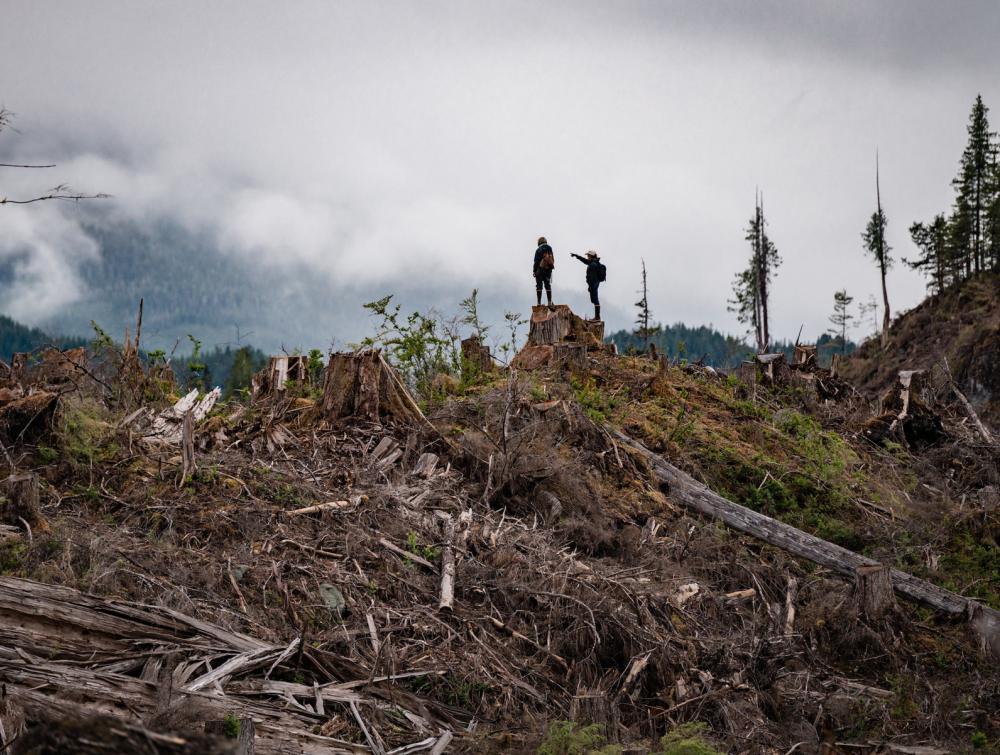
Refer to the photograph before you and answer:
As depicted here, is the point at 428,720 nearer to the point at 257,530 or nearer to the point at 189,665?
the point at 189,665

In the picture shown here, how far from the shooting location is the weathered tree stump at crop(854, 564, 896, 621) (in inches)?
300

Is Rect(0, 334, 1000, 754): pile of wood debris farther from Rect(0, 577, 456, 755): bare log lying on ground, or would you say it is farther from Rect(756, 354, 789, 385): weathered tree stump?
Rect(756, 354, 789, 385): weathered tree stump

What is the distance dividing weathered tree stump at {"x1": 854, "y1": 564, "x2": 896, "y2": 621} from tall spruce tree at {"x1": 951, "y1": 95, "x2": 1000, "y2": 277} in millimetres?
42427

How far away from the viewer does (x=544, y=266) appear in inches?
596

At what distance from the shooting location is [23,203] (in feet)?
21.6

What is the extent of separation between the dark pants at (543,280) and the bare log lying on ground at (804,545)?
18.4 ft

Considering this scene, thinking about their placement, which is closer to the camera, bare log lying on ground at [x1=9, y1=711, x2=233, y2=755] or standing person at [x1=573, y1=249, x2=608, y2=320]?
bare log lying on ground at [x1=9, y1=711, x2=233, y2=755]

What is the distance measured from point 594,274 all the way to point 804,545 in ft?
27.2

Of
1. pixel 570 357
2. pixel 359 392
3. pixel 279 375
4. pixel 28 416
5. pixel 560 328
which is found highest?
pixel 560 328

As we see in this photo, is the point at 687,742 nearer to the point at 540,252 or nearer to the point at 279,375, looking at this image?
the point at 279,375

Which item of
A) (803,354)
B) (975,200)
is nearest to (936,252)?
(975,200)

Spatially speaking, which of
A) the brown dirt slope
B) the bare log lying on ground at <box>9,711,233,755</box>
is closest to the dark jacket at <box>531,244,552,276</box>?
the bare log lying on ground at <box>9,711,233,755</box>

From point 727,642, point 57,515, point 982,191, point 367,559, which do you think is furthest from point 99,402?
point 982,191

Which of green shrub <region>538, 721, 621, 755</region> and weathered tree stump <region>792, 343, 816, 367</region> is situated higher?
weathered tree stump <region>792, 343, 816, 367</region>
